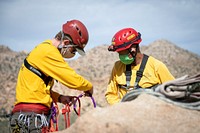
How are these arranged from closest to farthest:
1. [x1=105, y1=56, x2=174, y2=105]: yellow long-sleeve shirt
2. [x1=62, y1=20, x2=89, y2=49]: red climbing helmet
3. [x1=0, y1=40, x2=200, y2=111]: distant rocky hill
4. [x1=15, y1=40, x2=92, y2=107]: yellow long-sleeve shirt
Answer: [x1=15, y1=40, x2=92, y2=107]: yellow long-sleeve shirt < [x1=62, y1=20, x2=89, y2=49]: red climbing helmet < [x1=105, y1=56, x2=174, y2=105]: yellow long-sleeve shirt < [x1=0, y1=40, x2=200, y2=111]: distant rocky hill

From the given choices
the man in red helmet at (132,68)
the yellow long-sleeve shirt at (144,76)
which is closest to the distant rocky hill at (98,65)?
the yellow long-sleeve shirt at (144,76)

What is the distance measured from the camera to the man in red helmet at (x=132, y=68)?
17.5 feet

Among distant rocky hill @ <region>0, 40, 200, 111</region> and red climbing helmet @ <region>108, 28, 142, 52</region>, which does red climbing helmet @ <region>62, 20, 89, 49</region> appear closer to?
red climbing helmet @ <region>108, 28, 142, 52</region>

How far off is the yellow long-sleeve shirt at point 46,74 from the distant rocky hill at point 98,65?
3269cm

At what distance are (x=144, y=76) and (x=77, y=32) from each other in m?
1.50

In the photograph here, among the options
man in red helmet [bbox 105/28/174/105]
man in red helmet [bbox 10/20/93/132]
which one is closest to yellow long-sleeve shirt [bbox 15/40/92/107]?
man in red helmet [bbox 10/20/93/132]

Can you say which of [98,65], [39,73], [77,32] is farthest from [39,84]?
[98,65]

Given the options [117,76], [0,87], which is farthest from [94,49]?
[117,76]

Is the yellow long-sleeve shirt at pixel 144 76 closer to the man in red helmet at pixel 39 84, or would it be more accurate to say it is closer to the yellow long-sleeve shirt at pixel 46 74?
the man in red helmet at pixel 39 84

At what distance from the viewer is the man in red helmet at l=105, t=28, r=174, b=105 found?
17.5 feet

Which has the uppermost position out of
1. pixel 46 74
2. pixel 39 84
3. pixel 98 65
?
pixel 98 65

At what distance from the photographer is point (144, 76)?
5.39m

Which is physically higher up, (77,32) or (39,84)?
(77,32)

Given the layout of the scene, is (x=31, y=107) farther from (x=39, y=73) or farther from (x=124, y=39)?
(x=124, y=39)
